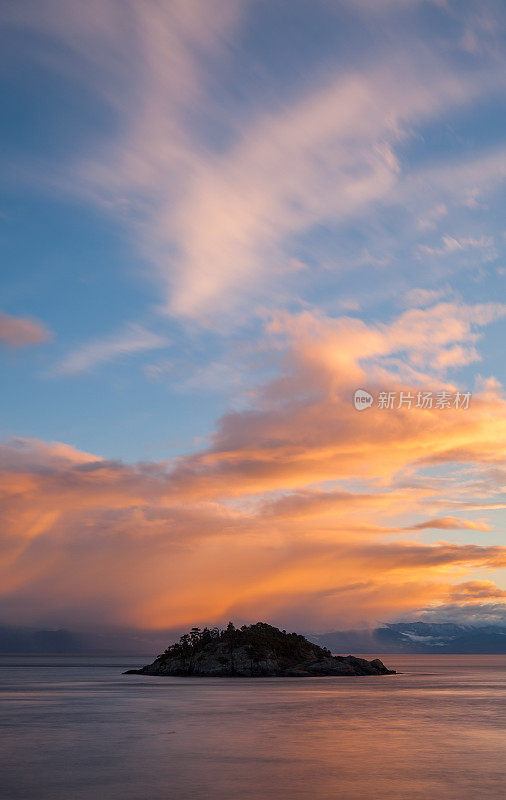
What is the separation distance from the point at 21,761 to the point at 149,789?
13.6 metres

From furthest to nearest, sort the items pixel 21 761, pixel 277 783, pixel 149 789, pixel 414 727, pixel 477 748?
pixel 414 727 → pixel 477 748 → pixel 21 761 → pixel 277 783 → pixel 149 789

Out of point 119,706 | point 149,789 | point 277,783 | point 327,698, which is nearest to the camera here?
point 149,789

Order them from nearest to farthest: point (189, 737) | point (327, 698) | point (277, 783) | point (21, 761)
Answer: point (277, 783) → point (21, 761) → point (189, 737) → point (327, 698)

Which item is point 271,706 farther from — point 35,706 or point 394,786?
point 394,786

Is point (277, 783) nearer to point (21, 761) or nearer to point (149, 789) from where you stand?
point (149, 789)

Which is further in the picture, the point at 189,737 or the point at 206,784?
the point at 189,737

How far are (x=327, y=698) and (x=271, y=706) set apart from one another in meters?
23.4

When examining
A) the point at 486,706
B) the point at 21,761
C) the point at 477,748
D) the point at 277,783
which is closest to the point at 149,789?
the point at 277,783

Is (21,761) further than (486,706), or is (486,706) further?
(486,706)

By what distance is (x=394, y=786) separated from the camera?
37.7 m

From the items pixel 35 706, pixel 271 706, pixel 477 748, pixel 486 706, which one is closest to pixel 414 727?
pixel 477 748

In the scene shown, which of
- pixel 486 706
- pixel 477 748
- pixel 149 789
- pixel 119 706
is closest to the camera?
pixel 149 789

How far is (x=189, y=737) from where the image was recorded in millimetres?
58688

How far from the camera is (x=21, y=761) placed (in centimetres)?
4562
